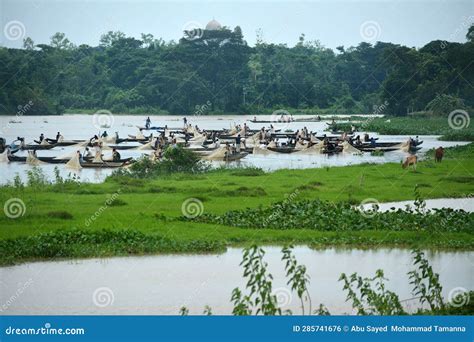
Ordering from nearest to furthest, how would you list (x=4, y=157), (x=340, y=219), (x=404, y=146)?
1. (x=340, y=219)
2. (x=4, y=157)
3. (x=404, y=146)

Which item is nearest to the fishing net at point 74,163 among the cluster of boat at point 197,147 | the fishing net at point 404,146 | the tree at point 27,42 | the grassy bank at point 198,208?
the cluster of boat at point 197,147

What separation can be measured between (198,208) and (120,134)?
29352mm

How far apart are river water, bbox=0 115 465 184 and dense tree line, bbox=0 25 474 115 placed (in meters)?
1.27

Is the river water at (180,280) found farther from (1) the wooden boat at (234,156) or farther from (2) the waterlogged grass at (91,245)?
(1) the wooden boat at (234,156)

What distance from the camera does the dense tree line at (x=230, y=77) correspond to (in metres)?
34.2

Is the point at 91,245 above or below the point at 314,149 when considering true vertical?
below

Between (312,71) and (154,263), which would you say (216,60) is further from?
(154,263)

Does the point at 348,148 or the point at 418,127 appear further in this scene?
the point at 418,127

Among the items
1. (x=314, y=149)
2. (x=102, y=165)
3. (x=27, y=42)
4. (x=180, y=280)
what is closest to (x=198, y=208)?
(x=180, y=280)

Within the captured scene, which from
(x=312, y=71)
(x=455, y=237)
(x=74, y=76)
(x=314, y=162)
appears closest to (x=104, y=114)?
(x=74, y=76)

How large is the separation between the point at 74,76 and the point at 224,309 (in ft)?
127

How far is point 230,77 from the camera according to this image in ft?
157

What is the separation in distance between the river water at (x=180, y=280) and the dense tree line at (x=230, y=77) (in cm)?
1761

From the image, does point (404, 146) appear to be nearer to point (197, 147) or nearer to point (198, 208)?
point (197, 147)
